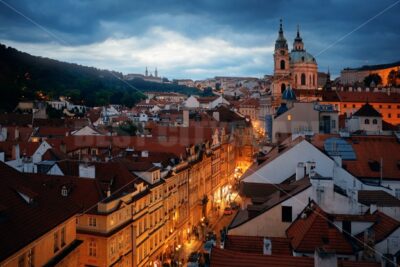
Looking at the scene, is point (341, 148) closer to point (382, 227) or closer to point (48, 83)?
point (382, 227)

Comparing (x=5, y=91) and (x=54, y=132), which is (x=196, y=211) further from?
(x=5, y=91)

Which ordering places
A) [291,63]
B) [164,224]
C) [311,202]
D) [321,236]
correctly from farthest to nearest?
[291,63], [164,224], [311,202], [321,236]

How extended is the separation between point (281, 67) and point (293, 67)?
22.7 ft

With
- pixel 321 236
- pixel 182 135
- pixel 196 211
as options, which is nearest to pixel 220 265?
pixel 321 236

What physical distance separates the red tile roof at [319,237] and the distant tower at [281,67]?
85.2 meters

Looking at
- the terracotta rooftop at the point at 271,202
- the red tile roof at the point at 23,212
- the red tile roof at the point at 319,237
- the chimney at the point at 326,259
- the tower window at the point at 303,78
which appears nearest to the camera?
the chimney at the point at 326,259

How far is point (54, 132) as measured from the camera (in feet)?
220

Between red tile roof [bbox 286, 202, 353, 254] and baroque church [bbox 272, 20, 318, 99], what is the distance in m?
83.6

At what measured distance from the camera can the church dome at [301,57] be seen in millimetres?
112450

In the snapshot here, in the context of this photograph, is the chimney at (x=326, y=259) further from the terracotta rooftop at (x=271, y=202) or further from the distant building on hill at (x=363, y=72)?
the distant building on hill at (x=363, y=72)

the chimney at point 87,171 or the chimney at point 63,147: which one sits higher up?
the chimney at point 63,147

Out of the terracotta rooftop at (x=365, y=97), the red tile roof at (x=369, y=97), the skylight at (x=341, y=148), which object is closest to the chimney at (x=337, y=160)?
the skylight at (x=341, y=148)

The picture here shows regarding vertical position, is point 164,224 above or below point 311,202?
below

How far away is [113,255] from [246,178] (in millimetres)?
9002
